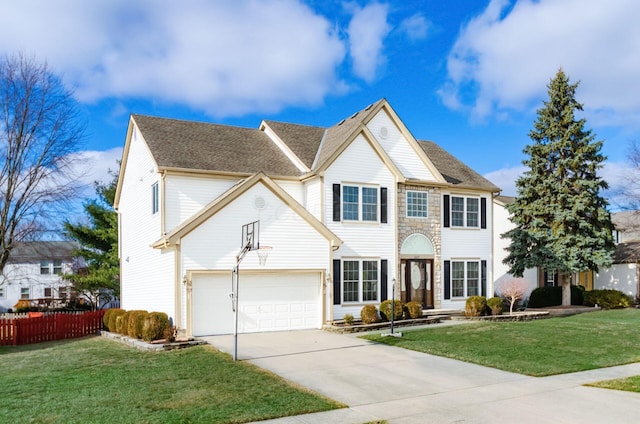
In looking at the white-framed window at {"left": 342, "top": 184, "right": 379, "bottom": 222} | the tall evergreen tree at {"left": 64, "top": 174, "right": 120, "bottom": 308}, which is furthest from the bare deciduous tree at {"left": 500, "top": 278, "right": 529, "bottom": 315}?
the tall evergreen tree at {"left": 64, "top": 174, "right": 120, "bottom": 308}

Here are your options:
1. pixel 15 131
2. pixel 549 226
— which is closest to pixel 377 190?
pixel 549 226

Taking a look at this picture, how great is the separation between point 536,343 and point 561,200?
45.4 ft

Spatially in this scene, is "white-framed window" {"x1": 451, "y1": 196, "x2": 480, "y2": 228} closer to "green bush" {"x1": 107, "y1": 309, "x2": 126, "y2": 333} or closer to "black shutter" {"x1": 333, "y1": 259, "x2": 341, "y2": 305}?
"black shutter" {"x1": 333, "y1": 259, "x2": 341, "y2": 305}

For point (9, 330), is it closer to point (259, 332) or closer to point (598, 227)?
point (259, 332)

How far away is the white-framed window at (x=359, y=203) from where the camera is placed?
22375mm

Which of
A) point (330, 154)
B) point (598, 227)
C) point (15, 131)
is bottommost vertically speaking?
point (598, 227)

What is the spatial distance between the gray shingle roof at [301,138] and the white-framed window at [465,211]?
270 inches

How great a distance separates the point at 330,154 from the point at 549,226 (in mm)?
13258

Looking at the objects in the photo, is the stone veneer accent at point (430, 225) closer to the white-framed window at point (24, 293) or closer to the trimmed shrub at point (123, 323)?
the trimmed shrub at point (123, 323)

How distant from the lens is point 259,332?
19188mm

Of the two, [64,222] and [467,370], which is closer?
[467,370]

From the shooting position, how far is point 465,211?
25.5 metres

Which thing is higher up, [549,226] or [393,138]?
[393,138]

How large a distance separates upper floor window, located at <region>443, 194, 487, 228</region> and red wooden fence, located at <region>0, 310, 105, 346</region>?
15.7 m
